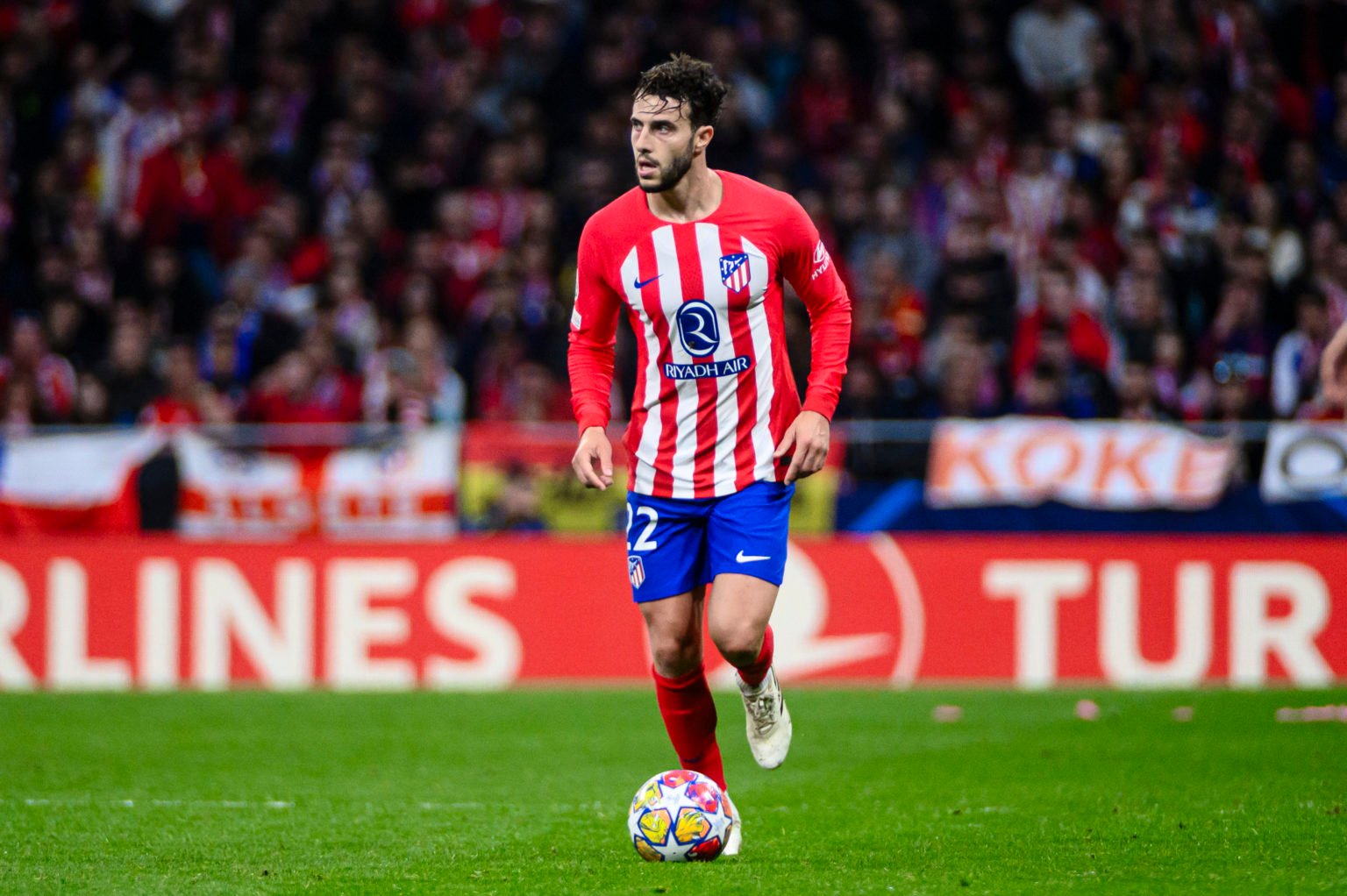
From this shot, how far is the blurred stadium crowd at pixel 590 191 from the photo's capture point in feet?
39.9

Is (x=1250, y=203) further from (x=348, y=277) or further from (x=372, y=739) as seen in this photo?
(x=372, y=739)

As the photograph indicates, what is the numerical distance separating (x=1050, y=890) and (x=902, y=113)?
10.2m

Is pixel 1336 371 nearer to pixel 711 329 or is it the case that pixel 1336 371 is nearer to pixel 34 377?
pixel 711 329

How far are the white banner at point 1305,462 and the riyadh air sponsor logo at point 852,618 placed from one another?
2234 mm

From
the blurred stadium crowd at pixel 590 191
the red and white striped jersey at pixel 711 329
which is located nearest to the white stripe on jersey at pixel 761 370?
the red and white striped jersey at pixel 711 329

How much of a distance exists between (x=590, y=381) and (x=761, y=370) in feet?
1.79

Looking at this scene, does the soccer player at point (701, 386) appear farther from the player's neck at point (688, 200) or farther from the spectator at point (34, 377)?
the spectator at point (34, 377)

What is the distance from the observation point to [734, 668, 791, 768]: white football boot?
222 inches

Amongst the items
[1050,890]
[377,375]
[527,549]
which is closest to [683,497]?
[1050,890]

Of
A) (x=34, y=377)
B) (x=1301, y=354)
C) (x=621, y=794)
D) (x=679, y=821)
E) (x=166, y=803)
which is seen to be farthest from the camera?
(x=34, y=377)

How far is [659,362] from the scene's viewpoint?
5543 millimetres

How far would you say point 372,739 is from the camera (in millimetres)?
8734

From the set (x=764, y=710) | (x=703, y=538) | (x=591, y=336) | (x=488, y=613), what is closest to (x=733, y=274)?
(x=591, y=336)

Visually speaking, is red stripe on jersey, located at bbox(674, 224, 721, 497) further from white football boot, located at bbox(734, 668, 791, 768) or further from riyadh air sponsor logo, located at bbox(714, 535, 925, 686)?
riyadh air sponsor logo, located at bbox(714, 535, 925, 686)
